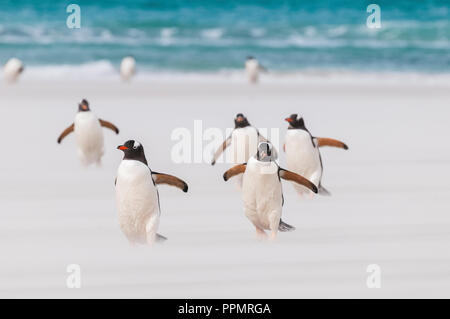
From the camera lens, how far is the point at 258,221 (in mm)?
5570

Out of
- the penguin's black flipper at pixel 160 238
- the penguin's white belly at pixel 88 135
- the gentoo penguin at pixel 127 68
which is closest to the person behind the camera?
the penguin's black flipper at pixel 160 238

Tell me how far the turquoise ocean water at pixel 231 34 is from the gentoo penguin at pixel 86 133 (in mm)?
15024

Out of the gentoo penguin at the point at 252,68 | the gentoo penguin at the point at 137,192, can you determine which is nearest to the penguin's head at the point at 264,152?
the gentoo penguin at the point at 137,192

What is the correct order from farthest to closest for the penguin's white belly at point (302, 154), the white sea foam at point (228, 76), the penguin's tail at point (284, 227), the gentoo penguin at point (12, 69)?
the white sea foam at point (228, 76) → the gentoo penguin at point (12, 69) → the penguin's white belly at point (302, 154) → the penguin's tail at point (284, 227)

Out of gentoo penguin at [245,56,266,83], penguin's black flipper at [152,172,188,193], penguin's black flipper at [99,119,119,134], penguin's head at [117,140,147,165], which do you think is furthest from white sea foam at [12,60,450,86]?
penguin's head at [117,140,147,165]

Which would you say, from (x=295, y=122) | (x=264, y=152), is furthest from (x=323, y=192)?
(x=264, y=152)

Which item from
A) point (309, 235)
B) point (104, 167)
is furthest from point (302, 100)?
point (309, 235)

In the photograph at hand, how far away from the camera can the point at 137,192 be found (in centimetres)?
525

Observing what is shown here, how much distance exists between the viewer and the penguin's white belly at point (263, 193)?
5.38 metres

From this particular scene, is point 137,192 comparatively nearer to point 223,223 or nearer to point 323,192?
point 223,223

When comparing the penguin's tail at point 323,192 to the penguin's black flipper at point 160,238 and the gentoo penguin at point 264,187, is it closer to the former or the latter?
the gentoo penguin at point 264,187

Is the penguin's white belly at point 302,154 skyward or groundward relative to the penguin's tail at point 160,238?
skyward

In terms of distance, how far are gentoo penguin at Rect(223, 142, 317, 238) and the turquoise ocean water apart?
694 inches

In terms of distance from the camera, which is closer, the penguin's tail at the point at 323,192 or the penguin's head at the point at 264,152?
the penguin's head at the point at 264,152
